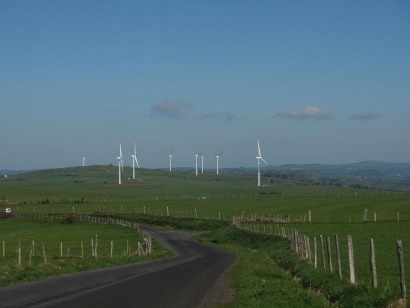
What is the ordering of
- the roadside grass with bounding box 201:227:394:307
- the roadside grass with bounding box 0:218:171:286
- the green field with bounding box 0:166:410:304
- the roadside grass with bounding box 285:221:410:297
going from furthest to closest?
1. the green field with bounding box 0:166:410:304
2. the roadside grass with bounding box 0:218:171:286
3. the roadside grass with bounding box 285:221:410:297
4. the roadside grass with bounding box 201:227:394:307

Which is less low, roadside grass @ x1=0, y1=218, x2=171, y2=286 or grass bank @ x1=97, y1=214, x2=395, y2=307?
grass bank @ x1=97, y1=214, x2=395, y2=307

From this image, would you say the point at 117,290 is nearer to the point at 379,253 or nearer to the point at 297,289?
the point at 297,289

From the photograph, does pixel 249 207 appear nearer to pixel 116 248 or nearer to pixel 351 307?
pixel 116 248

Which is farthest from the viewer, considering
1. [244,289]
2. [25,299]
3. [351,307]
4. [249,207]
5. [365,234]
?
[249,207]

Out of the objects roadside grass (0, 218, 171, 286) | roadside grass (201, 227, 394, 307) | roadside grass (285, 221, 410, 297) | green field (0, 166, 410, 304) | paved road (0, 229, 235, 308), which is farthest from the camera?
green field (0, 166, 410, 304)

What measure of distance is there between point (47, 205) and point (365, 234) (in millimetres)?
86062

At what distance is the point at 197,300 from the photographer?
19.3m

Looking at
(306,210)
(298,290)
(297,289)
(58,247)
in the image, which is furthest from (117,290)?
(306,210)

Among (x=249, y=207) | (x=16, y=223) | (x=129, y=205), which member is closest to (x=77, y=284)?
(x=16, y=223)

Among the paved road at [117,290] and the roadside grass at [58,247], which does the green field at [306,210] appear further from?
the roadside grass at [58,247]

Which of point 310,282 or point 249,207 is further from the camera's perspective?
point 249,207

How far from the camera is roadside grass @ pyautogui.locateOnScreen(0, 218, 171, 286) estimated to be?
29.5 m

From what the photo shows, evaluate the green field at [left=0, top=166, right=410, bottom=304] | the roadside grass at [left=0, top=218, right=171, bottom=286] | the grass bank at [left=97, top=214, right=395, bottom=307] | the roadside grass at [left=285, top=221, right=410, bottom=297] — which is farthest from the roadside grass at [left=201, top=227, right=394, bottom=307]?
the roadside grass at [left=0, top=218, right=171, bottom=286]

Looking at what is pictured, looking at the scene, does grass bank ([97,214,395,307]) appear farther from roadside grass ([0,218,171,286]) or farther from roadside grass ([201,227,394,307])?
roadside grass ([0,218,171,286])
